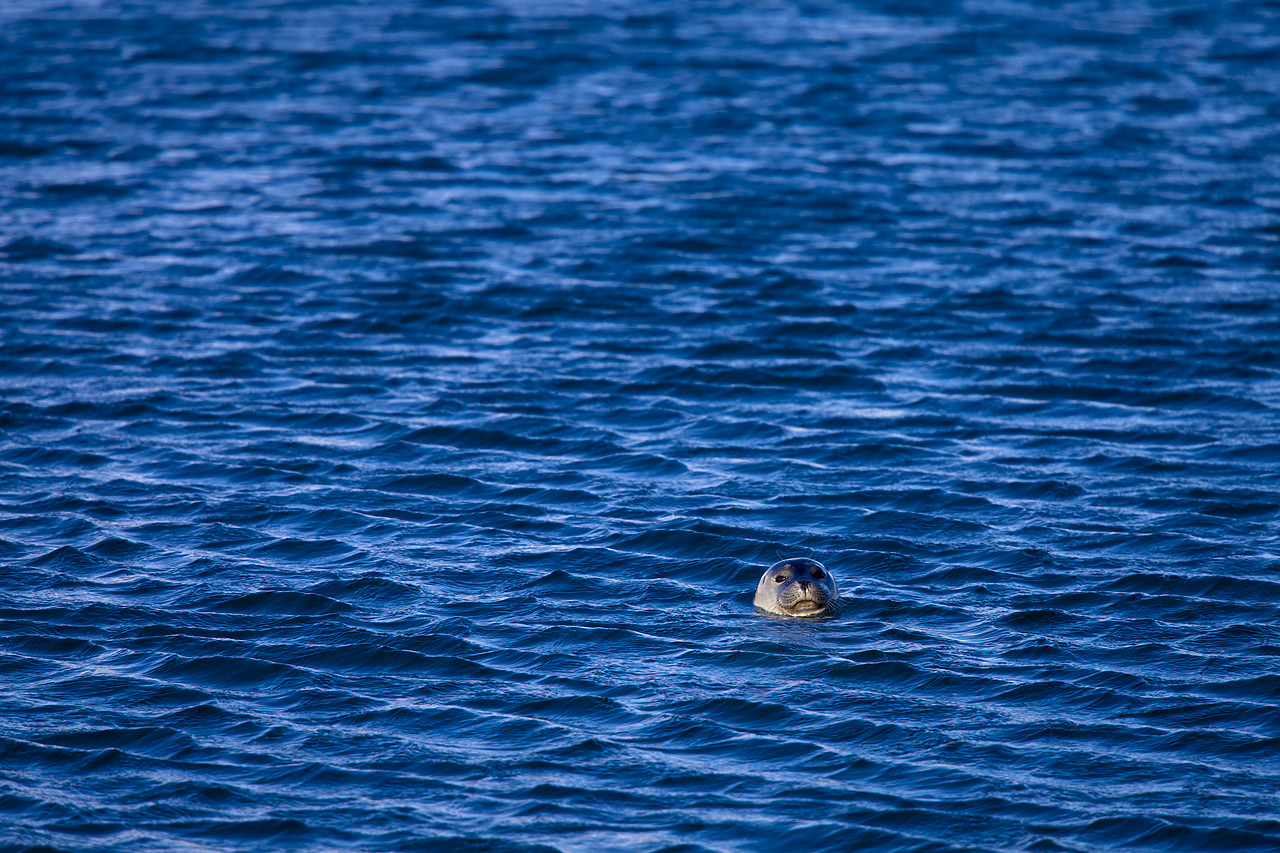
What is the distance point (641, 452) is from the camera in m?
16.1

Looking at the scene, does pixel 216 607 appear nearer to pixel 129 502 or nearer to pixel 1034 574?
pixel 129 502

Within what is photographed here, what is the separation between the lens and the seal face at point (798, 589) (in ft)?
39.8

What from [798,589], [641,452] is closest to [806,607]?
[798,589]

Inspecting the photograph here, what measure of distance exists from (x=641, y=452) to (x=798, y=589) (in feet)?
14.1

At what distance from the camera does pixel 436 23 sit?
35.9 metres

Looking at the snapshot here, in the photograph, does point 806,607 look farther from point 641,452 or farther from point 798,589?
point 641,452

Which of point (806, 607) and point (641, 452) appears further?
point (641, 452)

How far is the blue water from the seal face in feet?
0.92

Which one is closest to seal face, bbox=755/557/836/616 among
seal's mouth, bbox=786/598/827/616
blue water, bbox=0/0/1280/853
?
seal's mouth, bbox=786/598/827/616

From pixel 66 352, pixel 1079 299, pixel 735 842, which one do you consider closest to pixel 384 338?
pixel 66 352

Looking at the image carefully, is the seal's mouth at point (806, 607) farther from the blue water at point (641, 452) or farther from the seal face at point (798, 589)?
the blue water at point (641, 452)

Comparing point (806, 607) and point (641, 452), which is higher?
point (641, 452)

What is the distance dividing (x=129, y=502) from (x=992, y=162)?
16.6 m

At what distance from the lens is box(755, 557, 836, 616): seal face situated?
12141 millimetres
